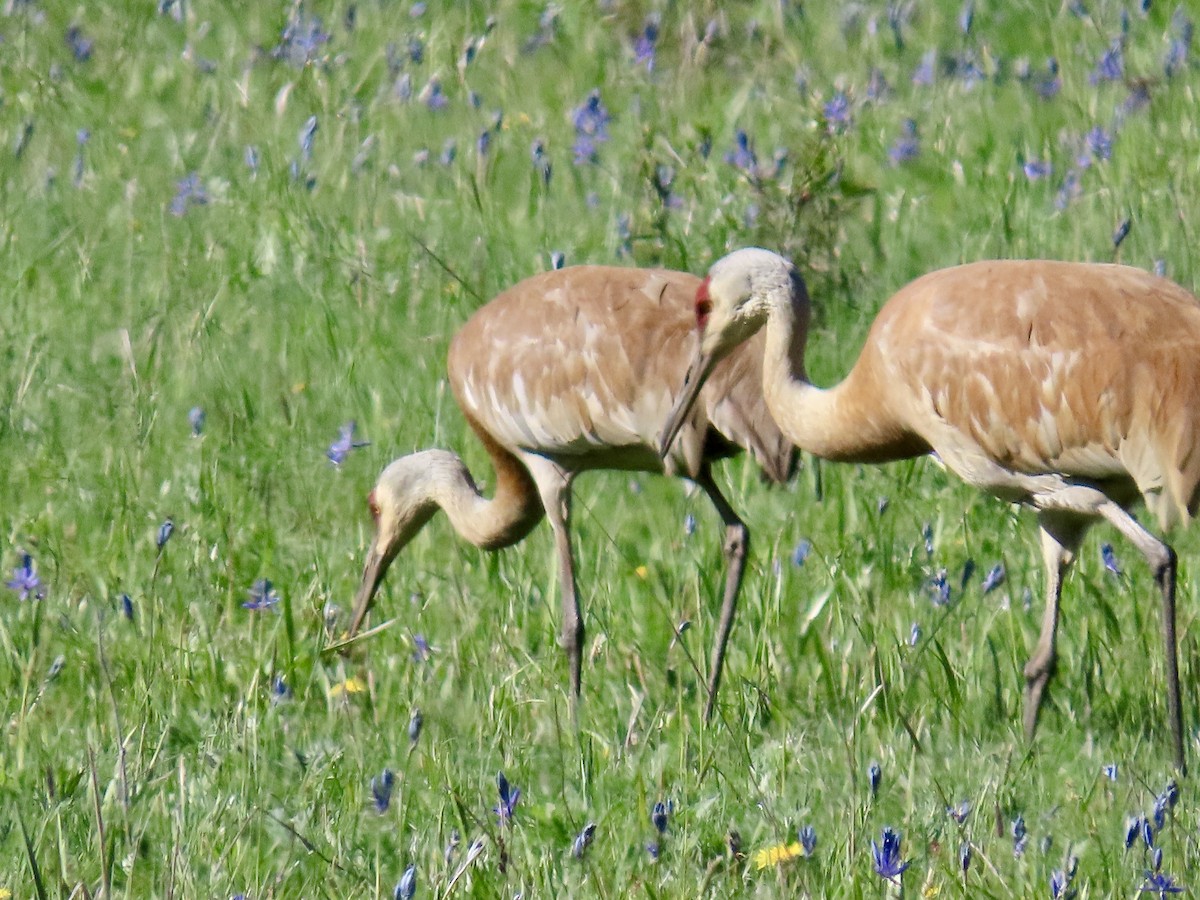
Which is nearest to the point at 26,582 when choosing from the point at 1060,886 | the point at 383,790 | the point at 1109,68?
the point at 383,790

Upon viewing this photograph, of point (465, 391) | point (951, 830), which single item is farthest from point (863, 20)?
point (951, 830)

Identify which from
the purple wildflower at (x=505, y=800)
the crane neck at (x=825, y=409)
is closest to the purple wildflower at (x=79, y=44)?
the crane neck at (x=825, y=409)

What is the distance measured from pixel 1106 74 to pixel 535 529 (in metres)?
3.38

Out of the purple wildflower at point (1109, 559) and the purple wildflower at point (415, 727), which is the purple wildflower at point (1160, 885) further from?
the purple wildflower at point (1109, 559)

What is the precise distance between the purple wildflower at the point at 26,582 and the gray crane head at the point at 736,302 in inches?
64.4

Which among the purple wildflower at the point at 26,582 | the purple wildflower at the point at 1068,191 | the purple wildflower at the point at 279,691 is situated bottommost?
the purple wildflower at the point at 279,691

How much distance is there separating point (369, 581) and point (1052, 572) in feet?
6.37

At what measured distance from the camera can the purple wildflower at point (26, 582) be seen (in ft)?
17.2

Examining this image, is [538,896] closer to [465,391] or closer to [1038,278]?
[1038,278]

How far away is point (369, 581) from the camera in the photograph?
19.6 ft

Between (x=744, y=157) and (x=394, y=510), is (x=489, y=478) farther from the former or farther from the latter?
(x=744, y=157)

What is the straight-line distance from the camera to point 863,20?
929cm

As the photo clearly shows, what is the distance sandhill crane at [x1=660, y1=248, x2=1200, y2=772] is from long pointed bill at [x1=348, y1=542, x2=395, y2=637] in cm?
104

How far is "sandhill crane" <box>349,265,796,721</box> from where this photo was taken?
18.1ft
